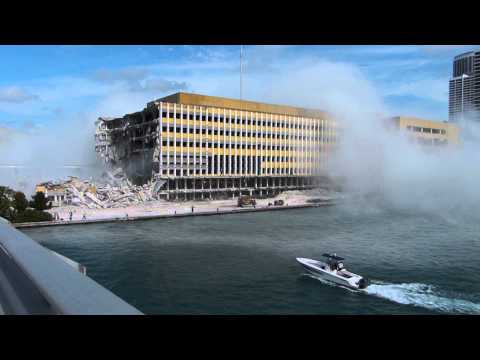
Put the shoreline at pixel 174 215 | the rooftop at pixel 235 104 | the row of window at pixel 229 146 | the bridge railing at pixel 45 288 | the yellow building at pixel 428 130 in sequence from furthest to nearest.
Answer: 1. the yellow building at pixel 428 130
2. the rooftop at pixel 235 104
3. the row of window at pixel 229 146
4. the shoreline at pixel 174 215
5. the bridge railing at pixel 45 288

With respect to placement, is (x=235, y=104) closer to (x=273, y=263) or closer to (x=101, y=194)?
(x=101, y=194)

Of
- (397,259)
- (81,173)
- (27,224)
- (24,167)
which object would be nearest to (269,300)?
(397,259)

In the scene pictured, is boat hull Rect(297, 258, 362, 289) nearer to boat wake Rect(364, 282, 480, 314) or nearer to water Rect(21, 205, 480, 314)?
water Rect(21, 205, 480, 314)

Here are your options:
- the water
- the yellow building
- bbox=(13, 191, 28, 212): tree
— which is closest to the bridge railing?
the water

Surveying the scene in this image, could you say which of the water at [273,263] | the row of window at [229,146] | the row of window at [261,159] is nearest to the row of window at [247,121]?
the row of window at [229,146]

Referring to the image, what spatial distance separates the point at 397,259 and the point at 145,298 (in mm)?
14411

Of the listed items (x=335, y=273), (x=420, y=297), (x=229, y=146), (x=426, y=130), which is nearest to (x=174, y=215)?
(x=229, y=146)

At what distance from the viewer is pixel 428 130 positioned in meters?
79.2

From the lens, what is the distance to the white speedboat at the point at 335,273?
17188 millimetres

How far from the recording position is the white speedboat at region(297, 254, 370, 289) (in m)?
17.2

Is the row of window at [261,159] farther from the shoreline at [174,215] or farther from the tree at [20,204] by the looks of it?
the tree at [20,204]

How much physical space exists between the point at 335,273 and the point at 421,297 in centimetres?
377

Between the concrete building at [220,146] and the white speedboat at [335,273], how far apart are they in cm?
3764

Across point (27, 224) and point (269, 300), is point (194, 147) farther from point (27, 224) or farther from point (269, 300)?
A: point (269, 300)
